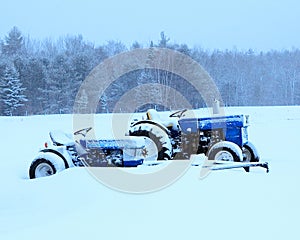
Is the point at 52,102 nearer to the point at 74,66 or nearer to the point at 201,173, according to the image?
the point at 74,66

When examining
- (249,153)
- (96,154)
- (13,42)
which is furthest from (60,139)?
(13,42)

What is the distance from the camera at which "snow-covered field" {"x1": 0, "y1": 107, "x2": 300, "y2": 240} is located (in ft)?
12.1

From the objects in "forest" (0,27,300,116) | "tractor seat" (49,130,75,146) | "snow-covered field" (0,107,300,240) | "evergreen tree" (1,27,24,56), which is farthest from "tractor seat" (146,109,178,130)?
"evergreen tree" (1,27,24,56)

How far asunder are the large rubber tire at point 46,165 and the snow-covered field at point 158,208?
618 mm

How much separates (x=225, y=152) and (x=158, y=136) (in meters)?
1.34

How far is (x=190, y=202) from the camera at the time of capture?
4578 millimetres

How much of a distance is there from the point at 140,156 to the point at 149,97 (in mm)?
22272

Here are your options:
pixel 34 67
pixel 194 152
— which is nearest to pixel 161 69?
pixel 34 67

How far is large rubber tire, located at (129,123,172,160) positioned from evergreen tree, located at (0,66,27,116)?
22.6 meters

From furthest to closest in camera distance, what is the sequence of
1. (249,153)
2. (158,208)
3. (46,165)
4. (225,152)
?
(249,153), (225,152), (46,165), (158,208)

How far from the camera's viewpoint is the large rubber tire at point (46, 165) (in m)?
7.16

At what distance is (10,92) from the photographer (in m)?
29.5

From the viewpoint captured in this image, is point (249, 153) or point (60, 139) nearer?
point (60, 139)

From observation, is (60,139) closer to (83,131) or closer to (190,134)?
(83,131)
